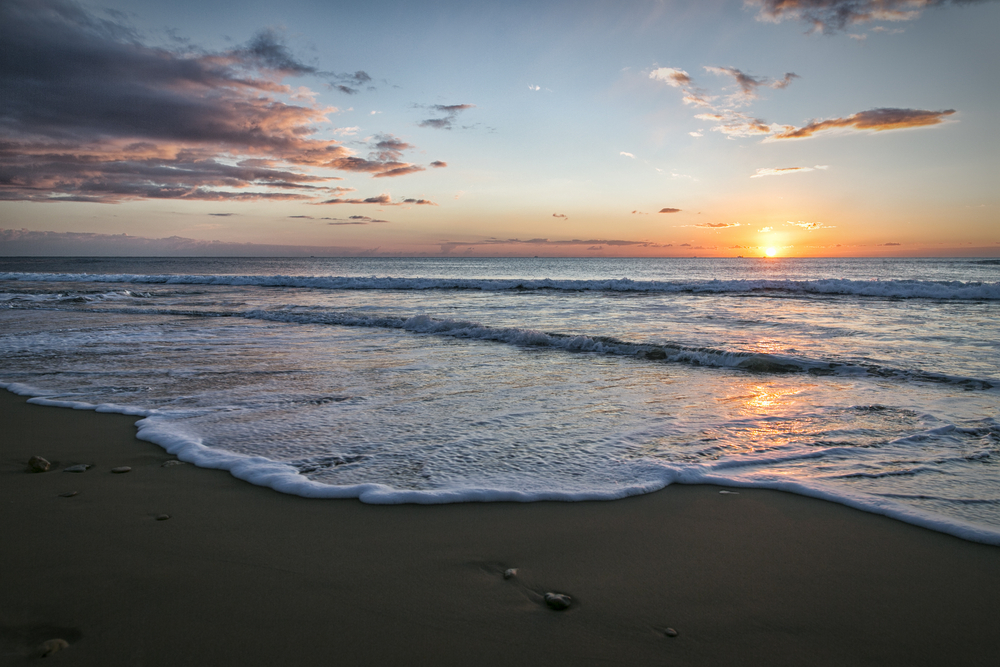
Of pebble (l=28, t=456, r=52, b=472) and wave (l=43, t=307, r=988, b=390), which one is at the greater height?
wave (l=43, t=307, r=988, b=390)

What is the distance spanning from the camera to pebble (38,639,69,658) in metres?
1.88

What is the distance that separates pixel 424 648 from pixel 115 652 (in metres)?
1.13

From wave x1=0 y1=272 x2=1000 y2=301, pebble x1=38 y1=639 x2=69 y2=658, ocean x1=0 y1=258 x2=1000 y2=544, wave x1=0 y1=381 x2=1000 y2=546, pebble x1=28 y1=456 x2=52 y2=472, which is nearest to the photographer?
pebble x1=38 y1=639 x2=69 y2=658

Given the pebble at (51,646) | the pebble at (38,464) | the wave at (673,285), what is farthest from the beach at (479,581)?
the wave at (673,285)

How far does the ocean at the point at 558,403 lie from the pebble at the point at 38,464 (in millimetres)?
727

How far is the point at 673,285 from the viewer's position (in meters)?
27.8

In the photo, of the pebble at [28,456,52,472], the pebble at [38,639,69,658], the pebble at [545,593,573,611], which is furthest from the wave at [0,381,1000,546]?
the pebble at [38,639,69,658]

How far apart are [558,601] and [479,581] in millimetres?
388

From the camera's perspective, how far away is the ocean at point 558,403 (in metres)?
3.46

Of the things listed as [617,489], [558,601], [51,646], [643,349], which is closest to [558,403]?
[617,489]

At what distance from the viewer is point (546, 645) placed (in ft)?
6.46

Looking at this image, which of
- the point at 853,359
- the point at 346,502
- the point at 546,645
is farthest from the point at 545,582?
the point at 853,359

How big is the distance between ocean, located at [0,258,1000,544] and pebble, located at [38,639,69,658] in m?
1.39

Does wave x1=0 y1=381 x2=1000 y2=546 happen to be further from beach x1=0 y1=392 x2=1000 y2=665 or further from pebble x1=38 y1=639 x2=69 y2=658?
pebble x1=38 y1=639 x2=69 y2=658
